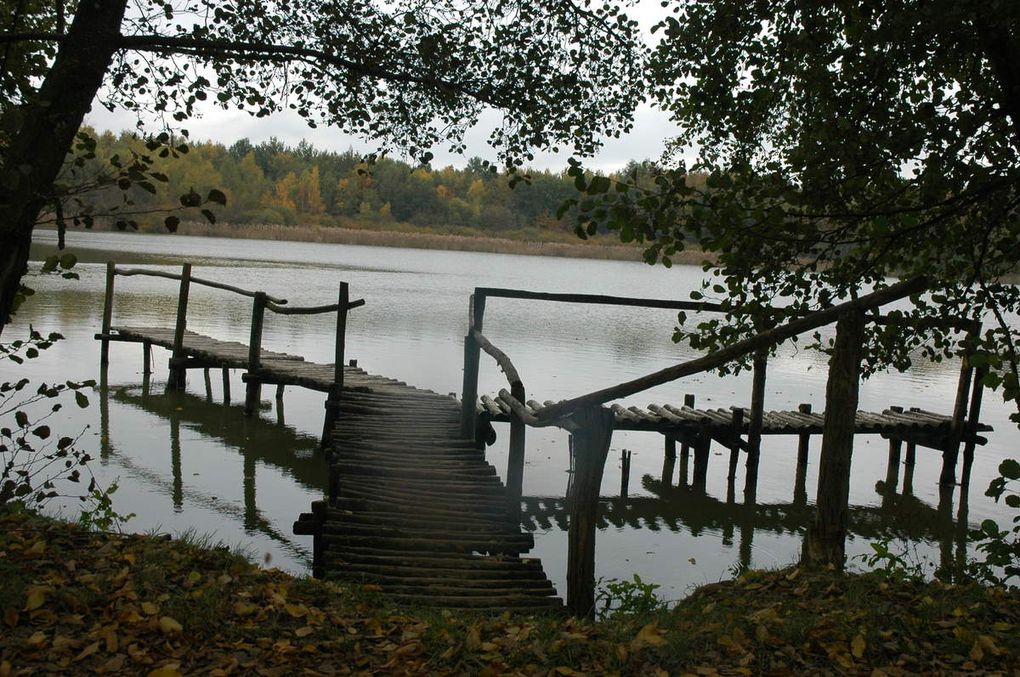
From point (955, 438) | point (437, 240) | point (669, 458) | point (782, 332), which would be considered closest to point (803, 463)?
point (669, 458)

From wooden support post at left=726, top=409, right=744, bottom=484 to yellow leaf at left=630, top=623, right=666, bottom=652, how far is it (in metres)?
8.38

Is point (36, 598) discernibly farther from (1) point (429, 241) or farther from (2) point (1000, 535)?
(1) point (429, 241)

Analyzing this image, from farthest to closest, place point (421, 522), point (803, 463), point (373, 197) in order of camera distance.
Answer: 1. point (373, 197)
2. point (803, 463)
3. point (421, 522)

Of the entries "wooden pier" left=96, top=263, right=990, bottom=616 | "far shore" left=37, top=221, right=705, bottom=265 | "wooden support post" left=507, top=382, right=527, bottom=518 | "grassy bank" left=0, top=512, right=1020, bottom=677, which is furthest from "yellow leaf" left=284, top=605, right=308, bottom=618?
"far shore" left=37, top=221, right=705, bottom=265

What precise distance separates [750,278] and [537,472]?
7.31 m

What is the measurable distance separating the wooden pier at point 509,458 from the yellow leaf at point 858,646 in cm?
153

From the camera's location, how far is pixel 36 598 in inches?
157

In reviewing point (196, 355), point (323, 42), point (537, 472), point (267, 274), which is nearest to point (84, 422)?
point (196, 355)

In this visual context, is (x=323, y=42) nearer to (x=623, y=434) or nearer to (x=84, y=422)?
(x=84, y=422)

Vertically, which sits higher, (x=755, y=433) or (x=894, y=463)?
(x=755, y=433)

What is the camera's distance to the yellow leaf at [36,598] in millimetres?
3951

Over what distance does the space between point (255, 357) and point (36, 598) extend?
1066cm

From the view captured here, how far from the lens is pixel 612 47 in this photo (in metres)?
6.18

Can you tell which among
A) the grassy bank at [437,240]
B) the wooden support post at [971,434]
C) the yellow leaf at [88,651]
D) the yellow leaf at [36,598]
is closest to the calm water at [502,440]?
the wooden support post at [971,434]
